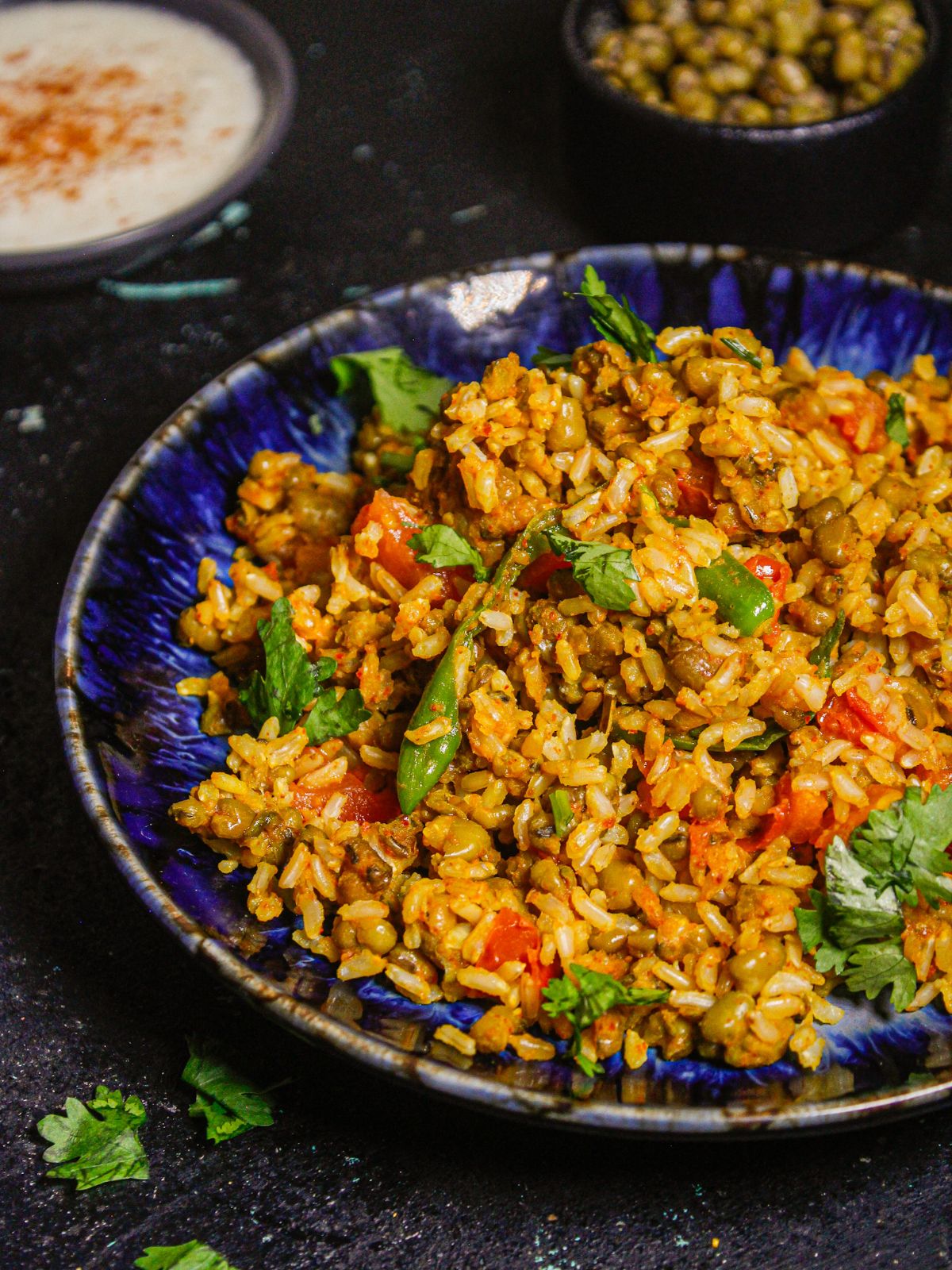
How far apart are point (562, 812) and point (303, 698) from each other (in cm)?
78

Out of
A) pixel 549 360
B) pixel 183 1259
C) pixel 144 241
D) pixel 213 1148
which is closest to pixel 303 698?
pixel 213 1148

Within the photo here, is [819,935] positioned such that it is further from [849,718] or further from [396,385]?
[396,385]

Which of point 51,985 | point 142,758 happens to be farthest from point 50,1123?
point 142,758

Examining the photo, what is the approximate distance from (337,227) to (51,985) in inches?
150

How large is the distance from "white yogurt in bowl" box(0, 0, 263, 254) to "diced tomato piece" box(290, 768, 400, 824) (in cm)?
284

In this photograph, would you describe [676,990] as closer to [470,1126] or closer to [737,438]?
[470,1126]

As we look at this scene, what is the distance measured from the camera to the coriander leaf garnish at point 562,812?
3.09m

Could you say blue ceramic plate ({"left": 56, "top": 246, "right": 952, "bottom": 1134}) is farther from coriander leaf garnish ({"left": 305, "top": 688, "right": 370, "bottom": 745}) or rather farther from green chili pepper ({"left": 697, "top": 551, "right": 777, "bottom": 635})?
green chili pepper ({"left": 697, "top": 551, "right": 777, "bottom": 635})

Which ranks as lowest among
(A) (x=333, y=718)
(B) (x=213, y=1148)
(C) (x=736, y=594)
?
(B) (x=213, y=1148)

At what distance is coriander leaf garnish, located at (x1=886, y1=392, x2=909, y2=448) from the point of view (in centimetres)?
385

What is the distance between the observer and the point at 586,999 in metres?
2.83

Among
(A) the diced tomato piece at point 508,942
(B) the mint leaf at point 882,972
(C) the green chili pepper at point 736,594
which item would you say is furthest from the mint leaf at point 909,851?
(A) the diced tomato piece at point 508,942

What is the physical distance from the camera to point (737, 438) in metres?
3.21

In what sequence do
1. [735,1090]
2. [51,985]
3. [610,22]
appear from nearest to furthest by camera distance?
[735,1090], [51,985], [610,22]
